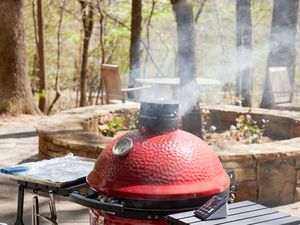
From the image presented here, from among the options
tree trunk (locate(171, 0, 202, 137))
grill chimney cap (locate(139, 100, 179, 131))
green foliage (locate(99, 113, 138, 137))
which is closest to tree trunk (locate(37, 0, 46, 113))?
green foliage (locate(99, 113, 138, 137))

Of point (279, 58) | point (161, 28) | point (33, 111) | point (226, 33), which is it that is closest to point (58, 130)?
point (33, 111)

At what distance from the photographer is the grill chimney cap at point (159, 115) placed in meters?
2.48

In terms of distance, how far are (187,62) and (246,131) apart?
1347mm

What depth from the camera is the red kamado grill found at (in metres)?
2.29

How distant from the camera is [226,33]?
2094 centimetres

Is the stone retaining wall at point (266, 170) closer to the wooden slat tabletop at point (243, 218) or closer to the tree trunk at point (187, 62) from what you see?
the tree trunk at point (187, 62)

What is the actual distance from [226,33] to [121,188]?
1914cm

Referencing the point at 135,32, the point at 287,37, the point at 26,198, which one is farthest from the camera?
the point at 135,32

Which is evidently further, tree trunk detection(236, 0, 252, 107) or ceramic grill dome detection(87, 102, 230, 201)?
tree trunk detection(236, 0, 252, 107)

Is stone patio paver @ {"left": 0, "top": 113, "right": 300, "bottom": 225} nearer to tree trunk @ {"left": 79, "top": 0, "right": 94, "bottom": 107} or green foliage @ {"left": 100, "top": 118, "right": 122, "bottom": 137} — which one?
green foliage @ {"left": 100, "top": 118, "right": 122, "bottom": 137}

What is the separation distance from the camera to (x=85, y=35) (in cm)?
1628

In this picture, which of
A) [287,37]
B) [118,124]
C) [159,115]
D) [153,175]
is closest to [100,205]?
[153,175]

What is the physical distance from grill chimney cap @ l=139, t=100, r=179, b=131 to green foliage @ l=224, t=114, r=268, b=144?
4017mm

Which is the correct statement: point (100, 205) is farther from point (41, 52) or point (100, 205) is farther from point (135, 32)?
point (41, 52)
